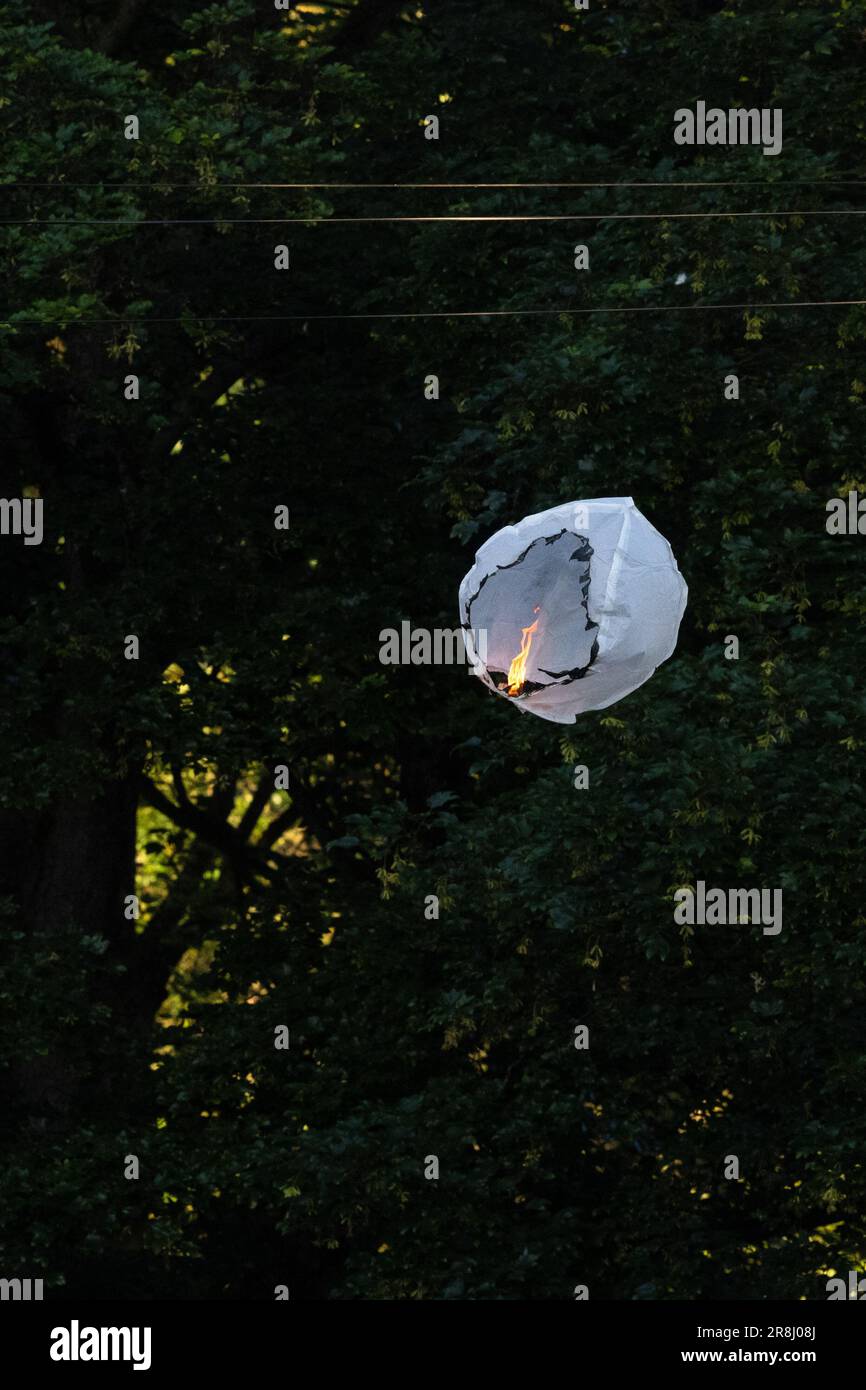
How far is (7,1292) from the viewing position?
13.2 metres

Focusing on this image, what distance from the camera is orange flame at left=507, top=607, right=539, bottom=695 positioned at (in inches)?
330

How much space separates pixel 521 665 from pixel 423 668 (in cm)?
680

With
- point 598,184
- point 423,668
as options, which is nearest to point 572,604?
point 598,184

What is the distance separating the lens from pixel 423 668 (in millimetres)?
15227

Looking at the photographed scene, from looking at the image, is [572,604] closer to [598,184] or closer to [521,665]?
[521,665]

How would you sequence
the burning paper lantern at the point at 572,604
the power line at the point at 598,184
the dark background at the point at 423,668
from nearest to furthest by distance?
1. the burning paper lantern at the point at 572,604
2. the dark background at the point at 423,668
3. the power line at the point at 598,184

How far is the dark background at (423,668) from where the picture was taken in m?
12.8

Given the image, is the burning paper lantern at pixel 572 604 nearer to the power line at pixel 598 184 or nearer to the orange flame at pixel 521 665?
the orange flame at pixel 521 665

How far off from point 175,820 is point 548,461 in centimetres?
547

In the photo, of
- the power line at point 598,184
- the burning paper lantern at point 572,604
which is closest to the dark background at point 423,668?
the power line at point 598,184

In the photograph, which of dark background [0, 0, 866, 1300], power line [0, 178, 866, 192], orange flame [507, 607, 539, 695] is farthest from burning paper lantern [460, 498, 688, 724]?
power line [0, 178, 866, 192]

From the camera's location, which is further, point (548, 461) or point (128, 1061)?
point (128, 1061)
